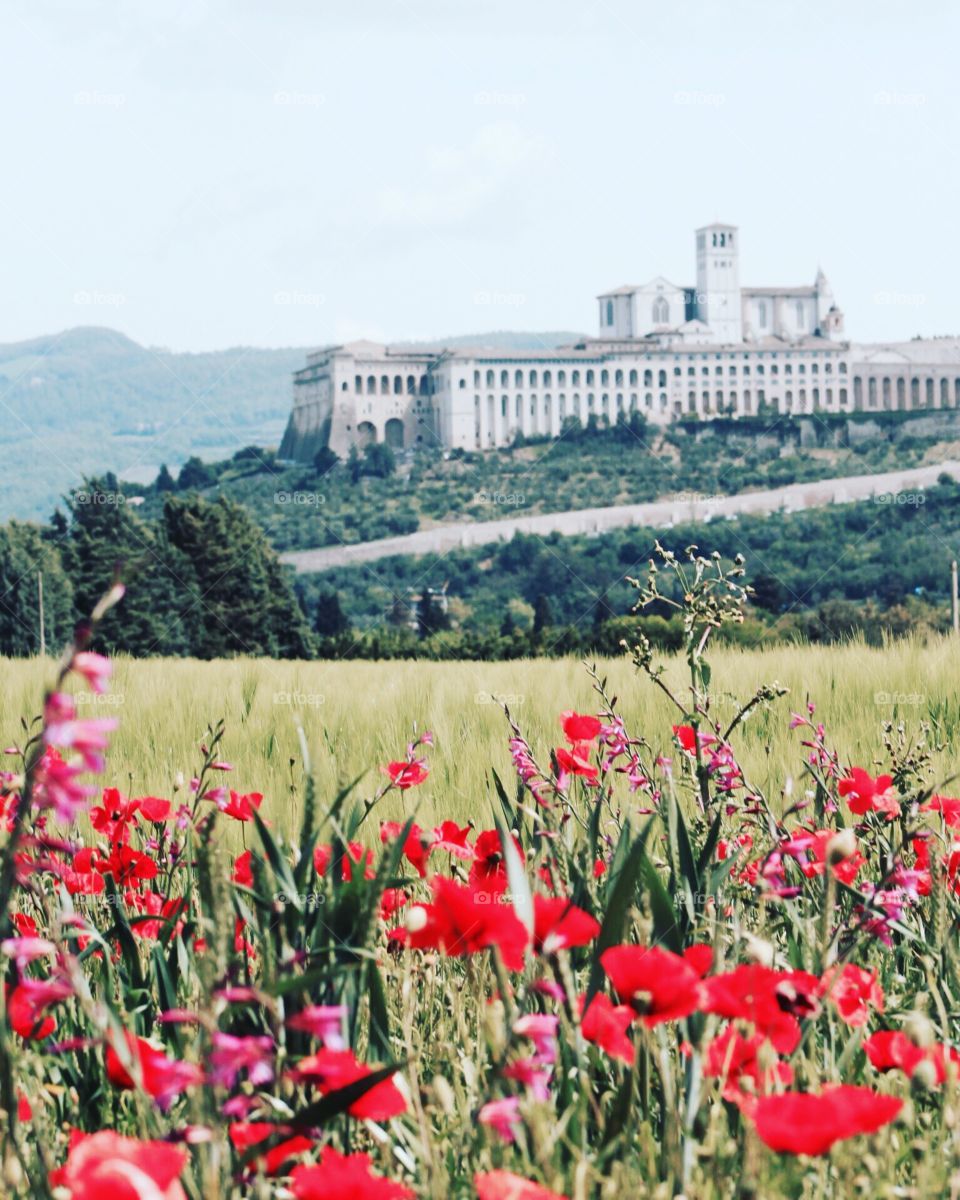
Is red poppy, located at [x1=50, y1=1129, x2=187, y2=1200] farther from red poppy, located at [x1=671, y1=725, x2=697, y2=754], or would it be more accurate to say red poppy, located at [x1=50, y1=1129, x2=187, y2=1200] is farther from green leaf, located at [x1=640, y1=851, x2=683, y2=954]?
red poppy, located at [x1=671, y1=725, x2=697, y2=754]

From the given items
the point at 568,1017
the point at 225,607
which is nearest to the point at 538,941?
the point at 568,1017

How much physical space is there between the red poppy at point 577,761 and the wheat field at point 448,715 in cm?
23

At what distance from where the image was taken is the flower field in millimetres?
502

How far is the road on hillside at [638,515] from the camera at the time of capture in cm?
3475

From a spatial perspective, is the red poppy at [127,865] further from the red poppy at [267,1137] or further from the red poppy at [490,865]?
the red poppy at [267,1137]

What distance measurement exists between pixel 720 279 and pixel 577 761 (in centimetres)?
5637

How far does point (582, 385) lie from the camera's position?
151 feet

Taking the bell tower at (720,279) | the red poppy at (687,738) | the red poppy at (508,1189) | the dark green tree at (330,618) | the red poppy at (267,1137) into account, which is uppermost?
the bell tower at (720,279)

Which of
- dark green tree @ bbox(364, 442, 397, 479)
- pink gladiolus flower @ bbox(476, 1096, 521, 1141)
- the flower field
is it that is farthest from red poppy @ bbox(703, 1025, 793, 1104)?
dark green tree @ bbox(364, 442, 397, 479)

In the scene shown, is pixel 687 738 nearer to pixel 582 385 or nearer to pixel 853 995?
pixel 853 995

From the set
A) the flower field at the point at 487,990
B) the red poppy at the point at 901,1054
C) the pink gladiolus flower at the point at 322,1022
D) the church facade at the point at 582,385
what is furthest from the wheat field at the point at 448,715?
the church facade at the point at 582,385

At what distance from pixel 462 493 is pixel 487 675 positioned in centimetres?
3601

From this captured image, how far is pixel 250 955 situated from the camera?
3.46 feet

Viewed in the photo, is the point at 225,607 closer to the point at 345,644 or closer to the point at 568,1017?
the point at 345,644
